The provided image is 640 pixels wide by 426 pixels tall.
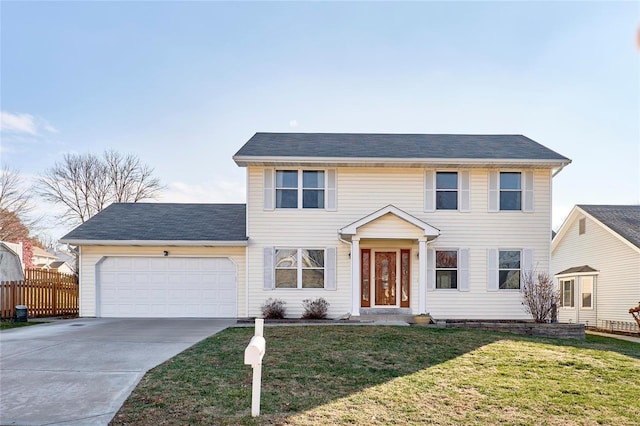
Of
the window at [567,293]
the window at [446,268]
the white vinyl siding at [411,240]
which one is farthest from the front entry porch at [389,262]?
the window at [567,293]

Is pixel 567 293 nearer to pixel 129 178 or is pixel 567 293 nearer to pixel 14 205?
pixel 129 178

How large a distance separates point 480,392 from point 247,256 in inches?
374

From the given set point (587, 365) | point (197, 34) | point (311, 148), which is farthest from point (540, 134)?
point (197, 34)

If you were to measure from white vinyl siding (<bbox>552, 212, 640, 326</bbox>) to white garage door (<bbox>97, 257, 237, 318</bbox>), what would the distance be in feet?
48.7

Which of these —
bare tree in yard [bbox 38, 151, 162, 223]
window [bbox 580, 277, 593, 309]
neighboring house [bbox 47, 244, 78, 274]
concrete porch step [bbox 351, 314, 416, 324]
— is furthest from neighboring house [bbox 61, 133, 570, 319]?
neighboring house [bbox 47, 244, 78, 274]

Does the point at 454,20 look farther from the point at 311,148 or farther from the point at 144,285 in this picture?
the point at 144,285

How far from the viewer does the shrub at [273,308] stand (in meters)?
13.6

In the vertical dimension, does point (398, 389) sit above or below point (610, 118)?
below

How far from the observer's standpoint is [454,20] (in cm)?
1336

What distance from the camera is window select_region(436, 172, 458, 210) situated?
47.2 feet

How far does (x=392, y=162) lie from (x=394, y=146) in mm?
1576

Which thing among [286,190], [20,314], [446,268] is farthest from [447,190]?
[20,314]

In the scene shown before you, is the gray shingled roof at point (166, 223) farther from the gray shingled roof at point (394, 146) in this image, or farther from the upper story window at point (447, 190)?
the upper story window at point (447, 190)

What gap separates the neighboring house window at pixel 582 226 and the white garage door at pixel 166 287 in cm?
1612
